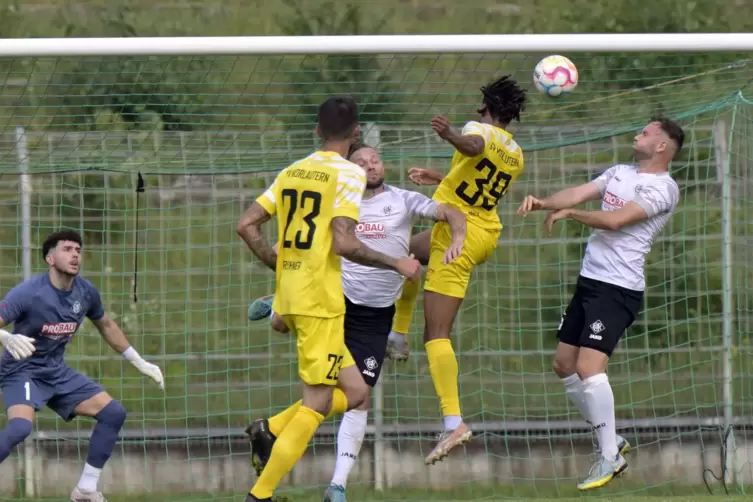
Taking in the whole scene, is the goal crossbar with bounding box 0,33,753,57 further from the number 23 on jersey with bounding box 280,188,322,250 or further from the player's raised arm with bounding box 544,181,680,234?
the number 23 on jersey with bounding box 280,188,322,250

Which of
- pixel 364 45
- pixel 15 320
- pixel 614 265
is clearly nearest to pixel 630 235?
pixel 614 265

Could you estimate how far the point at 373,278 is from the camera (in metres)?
7.38

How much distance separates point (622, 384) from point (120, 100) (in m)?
6.24

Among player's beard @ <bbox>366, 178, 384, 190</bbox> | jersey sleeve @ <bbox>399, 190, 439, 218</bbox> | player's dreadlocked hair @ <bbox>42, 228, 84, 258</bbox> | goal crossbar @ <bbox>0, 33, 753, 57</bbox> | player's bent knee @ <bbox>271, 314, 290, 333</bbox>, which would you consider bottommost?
player's bent knee @ <bbox>271, 314, 290, 333</bbox>

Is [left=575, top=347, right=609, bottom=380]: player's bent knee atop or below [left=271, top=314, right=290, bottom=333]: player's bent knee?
below

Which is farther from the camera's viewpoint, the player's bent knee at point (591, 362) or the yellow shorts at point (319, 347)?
the player's bent knee at point (591, 362)

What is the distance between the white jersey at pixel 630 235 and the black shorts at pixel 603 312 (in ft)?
0.16

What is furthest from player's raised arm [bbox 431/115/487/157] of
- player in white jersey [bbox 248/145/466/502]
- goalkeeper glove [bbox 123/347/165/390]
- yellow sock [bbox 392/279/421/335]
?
goalkeeper glove [bbox 123/347/165/390]

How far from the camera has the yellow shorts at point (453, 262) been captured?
7453mm

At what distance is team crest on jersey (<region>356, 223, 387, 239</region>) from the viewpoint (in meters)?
7.43

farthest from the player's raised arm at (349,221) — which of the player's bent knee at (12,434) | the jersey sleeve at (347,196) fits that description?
the player's bent knee at (12,434)

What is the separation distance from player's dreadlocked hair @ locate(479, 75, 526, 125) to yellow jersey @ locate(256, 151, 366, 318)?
1439 millimetres

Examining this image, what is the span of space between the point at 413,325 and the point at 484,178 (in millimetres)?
3595

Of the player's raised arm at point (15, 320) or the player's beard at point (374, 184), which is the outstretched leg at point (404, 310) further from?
the player's raised arm at point (15, 320)
